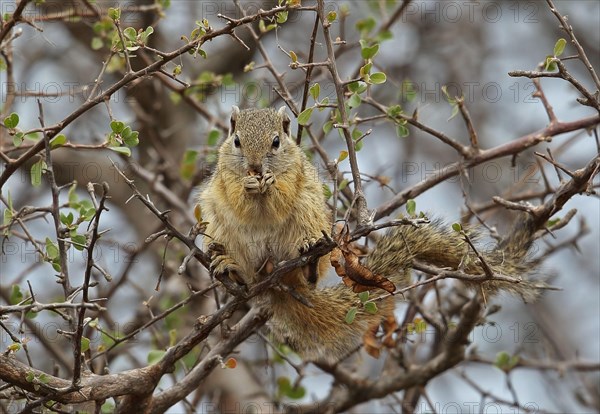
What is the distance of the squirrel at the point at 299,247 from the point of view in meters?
3.12

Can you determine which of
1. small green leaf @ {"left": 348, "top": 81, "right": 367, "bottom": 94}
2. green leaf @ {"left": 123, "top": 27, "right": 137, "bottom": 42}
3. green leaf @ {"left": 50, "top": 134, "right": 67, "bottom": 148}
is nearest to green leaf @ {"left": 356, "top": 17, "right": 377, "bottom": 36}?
small green leaf @ {"left": 348, "top": 81, "right": 367, "bottom": 94}

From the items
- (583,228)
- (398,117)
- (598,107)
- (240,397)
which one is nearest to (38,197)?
(240,397)

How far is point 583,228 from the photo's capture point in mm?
3811

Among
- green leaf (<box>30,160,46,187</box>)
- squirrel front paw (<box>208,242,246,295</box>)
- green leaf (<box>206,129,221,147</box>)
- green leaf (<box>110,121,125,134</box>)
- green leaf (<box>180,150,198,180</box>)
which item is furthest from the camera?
green leaf (<box>180,150,198,180</box>)

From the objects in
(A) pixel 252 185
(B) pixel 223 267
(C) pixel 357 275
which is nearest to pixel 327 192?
(A) pixel 252 185

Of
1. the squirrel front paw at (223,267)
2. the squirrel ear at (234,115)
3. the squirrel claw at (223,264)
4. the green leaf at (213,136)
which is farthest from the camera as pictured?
the green leaf at (213,136)

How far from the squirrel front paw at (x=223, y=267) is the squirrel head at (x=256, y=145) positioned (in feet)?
1.03

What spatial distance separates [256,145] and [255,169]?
0.36ft

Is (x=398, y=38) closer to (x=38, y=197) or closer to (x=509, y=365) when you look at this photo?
(x=38, y=197)

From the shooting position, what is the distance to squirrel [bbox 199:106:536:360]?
3.12 meters

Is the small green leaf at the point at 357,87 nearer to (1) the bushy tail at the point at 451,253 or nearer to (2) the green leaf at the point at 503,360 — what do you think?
(1) the bushy tail at the point at 451,253

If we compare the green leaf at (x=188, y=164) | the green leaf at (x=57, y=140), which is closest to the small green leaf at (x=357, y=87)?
the green leaf at (x=57, y=140)

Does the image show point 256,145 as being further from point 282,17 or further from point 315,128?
point 315,128

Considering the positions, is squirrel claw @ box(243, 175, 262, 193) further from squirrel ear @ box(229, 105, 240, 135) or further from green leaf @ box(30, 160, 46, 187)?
green leaf @ box(30, 160, 46, 187)
